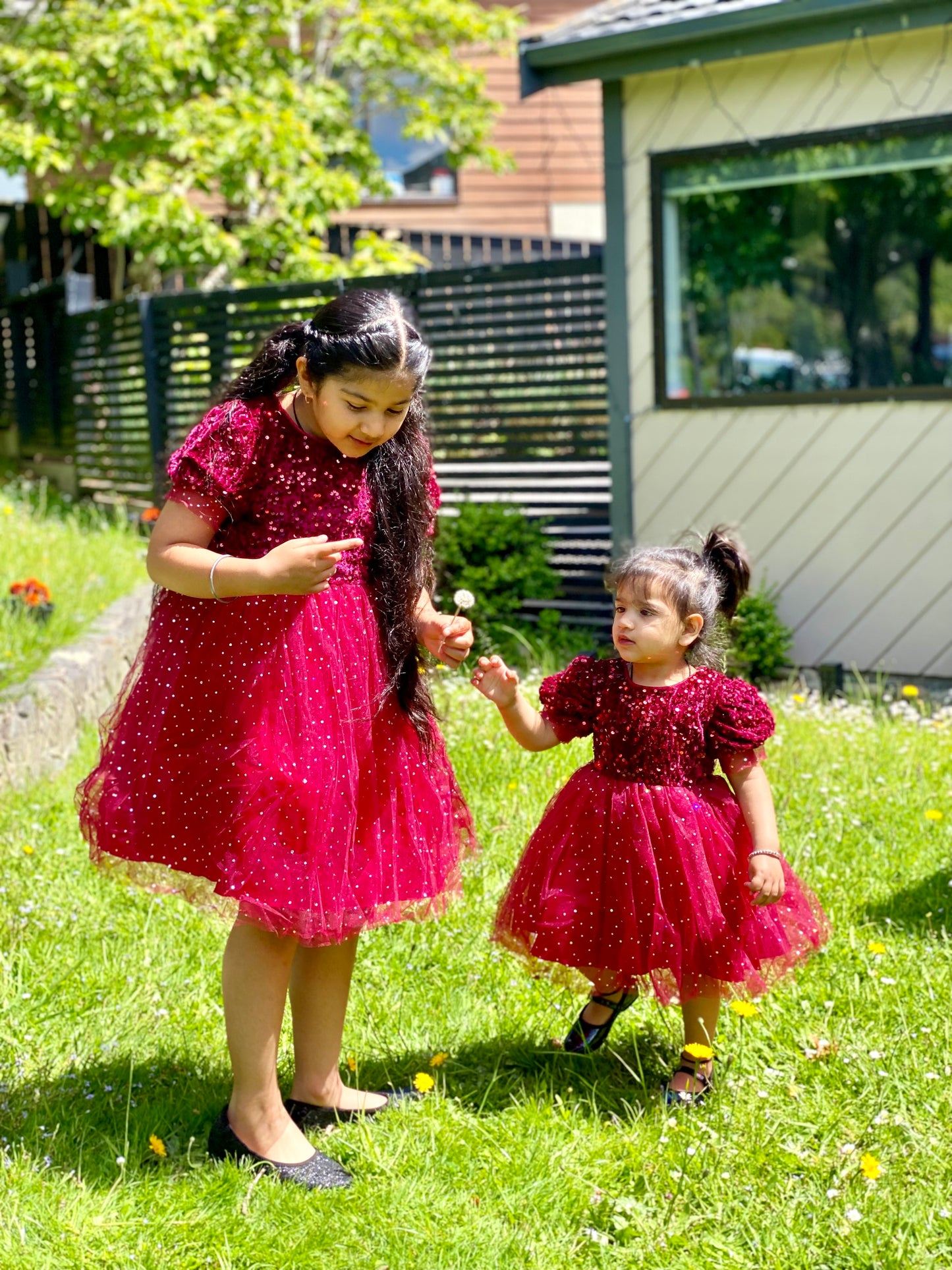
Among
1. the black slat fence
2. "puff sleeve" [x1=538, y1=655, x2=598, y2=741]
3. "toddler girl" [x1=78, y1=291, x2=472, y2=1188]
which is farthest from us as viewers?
the black slat fence

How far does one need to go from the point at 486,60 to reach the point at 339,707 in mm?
13826

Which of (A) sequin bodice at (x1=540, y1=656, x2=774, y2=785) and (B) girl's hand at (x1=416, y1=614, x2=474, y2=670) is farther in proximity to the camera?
(A) sequin bodice at (x1=540, y1=656, x2=774, y2=785)

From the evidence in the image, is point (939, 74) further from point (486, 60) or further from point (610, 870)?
point (486, 60)

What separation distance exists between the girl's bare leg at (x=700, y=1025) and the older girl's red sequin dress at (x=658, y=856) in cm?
2

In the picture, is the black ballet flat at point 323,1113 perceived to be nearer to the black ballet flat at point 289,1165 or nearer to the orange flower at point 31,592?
the black ballet flat at point 289,1165

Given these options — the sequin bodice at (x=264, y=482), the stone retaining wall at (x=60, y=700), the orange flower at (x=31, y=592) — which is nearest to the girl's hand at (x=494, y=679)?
the sequin bodice at (x=264, y=482)

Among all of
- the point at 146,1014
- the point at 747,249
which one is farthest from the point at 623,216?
the point at 146,1014

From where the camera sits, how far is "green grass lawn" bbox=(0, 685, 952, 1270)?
2303 millimetres

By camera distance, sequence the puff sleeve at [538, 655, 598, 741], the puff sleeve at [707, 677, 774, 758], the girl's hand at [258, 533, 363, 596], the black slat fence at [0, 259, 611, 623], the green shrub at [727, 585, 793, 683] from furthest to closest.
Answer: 1. the black slat fence at [0, 259, 611, 623]
2. the green shrub at [727, 585, 793, 683]
3. the puff sleeve at [538, 655, 598, 741]
4. the puff sleeve at [707, 677, 774, 758]
5. the girl's hand at [258, 533, 363, 596]

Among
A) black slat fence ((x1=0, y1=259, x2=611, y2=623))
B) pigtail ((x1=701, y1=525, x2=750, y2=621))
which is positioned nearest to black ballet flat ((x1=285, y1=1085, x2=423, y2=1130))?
pigtail ((x1=701, y1=525, x2=750, y2=621))

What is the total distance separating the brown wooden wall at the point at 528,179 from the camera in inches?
598

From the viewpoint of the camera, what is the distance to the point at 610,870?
8.95 ft

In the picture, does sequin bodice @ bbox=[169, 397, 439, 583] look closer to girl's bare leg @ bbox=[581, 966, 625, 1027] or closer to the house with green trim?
girl's bare leg @ bbox=[581, 966, 625, 1027]

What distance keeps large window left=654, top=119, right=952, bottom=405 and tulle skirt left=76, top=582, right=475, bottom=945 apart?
4.68 meters
